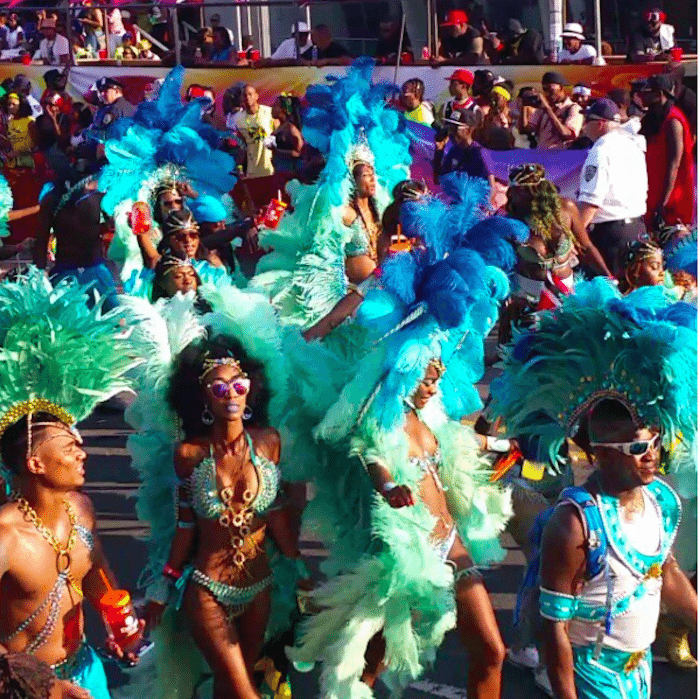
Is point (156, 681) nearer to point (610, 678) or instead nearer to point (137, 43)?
point (610, 678)

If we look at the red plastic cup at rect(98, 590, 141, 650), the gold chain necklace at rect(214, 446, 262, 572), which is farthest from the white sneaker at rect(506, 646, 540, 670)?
the red plastic cup at rect(98, 590, 141, 650)

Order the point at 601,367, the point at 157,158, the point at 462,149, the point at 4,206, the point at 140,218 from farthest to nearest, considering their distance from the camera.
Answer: the point at 462,149
the point at 4,206
the point at 157,158
the point at 140,218
the point at 601,367

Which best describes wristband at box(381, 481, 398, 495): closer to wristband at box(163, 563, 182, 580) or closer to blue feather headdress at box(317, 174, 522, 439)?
blue feather headdress at box(317, 174, 522, 439)

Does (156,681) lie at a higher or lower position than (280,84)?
→ lower

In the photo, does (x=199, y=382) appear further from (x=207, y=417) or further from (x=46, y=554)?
(x=46, y=554)

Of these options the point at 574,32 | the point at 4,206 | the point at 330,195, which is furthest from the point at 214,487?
the point at 574,32

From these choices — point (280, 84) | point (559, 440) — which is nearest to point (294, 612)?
point (559, 440)

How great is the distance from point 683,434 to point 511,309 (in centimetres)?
240

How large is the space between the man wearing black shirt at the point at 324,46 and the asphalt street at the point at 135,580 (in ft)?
25.9

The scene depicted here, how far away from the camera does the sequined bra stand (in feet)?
16.0

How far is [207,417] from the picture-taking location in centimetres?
502

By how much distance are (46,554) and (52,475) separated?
0.23 m

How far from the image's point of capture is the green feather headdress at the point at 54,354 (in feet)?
14.4

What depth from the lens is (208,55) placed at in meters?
18.3
